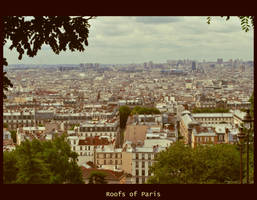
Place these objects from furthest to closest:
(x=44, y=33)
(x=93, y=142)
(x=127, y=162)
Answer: (x=93, y=142), (x=127, y=162), (x=44, y=33)

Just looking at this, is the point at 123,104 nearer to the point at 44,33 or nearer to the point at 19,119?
the point at 19,119

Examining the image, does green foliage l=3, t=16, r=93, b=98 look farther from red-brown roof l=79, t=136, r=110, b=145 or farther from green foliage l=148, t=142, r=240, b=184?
red-brown roof l=79, t=136, r=110, b=145

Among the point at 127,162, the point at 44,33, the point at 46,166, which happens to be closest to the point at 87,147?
the point at 127,162

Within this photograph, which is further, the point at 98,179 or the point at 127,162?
the point at 127,162

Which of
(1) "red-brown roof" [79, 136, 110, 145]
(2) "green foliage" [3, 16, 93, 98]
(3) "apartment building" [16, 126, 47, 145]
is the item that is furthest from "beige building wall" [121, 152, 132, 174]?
(2) "green foliage" [3, 16, 93, 98]

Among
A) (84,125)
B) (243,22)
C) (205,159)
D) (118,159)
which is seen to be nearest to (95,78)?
(84,125)
